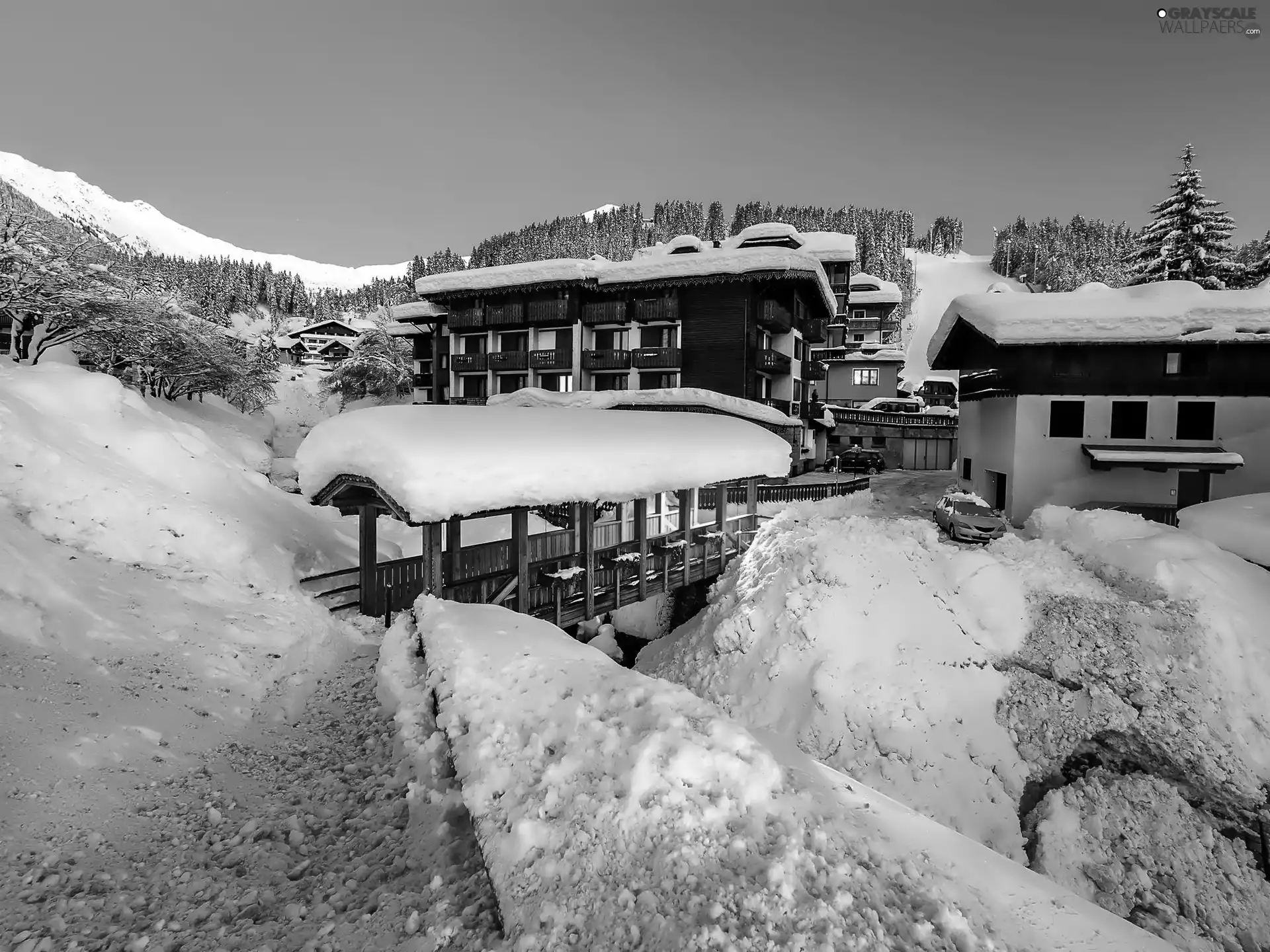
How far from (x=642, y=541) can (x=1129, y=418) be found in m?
21.6

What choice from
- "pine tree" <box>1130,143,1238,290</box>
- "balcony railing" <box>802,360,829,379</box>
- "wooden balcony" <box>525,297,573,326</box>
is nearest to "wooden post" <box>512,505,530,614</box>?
"wooden balcony" <box>525,297,573,326</box>

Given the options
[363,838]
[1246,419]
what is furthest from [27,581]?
[1246,419]

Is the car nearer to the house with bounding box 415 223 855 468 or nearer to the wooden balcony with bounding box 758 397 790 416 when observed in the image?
the house with bounding box 415 223 855 468

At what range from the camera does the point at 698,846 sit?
4273mm

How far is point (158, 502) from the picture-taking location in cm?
1176

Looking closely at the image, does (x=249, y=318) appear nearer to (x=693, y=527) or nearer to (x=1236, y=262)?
(x=693, y=527)

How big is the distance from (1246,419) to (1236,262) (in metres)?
19.9

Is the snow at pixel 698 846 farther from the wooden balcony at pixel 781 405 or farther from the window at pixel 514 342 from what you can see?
the window at pixel 514 342

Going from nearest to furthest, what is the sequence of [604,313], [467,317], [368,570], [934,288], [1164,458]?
[368,570] → [1164,458] → [604,313] → [467,317] → [934,288]

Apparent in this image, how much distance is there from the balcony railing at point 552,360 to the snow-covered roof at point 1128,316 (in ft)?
67.9

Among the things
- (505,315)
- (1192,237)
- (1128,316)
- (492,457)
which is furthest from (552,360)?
(1192,237)

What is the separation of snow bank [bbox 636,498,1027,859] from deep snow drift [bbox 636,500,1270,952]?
0.14 feet

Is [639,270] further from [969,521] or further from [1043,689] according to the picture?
[1043,689]

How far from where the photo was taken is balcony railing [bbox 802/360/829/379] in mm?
40756
